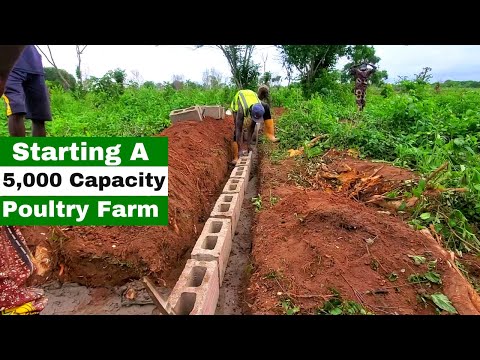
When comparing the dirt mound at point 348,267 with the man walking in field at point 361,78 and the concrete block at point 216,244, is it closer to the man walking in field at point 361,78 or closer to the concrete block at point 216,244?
the concrete block at point 216,244

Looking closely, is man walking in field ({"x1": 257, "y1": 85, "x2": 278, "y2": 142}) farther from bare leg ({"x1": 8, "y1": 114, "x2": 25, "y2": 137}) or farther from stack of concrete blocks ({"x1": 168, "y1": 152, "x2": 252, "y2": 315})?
bare leg ({"x1": 8, "y1": 114, "x2": 25, "y2": 137})

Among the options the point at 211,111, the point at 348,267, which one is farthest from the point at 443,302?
the point at 211,111

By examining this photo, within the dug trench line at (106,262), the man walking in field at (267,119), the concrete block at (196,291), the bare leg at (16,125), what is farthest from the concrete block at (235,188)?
the bare leg at (16,125)

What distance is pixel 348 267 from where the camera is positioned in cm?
239

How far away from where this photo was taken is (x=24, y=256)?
2.31m

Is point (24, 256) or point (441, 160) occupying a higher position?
point (441, 160)

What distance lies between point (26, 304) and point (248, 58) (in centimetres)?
1562

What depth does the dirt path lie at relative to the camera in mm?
2602

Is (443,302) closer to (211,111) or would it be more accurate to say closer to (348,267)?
(348,267)

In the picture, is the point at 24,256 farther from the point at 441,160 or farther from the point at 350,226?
the point at 441,160

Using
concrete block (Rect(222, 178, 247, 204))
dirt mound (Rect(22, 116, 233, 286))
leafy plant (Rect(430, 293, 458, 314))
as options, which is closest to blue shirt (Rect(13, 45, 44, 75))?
dirt mound (Rect(22, 116, 233, 286))

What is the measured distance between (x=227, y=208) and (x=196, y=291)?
154 cm

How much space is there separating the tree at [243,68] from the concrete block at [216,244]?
542 inches

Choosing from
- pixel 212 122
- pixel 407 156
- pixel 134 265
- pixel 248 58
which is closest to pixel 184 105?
pixel 212 122
